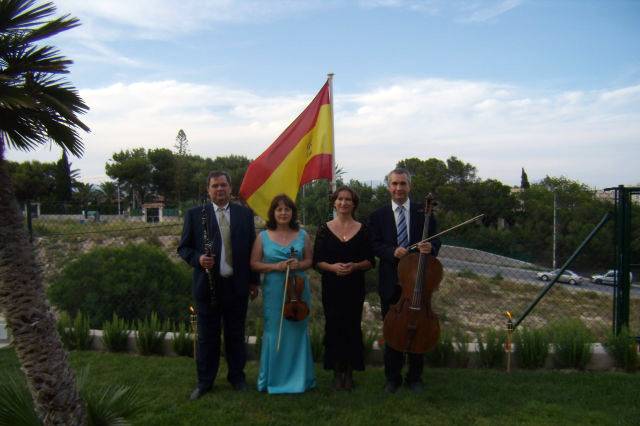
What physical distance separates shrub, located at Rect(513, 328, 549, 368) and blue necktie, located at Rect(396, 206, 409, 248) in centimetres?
174

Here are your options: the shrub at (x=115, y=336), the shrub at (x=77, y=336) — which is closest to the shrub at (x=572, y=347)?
the shrub at (x=115, y=336)

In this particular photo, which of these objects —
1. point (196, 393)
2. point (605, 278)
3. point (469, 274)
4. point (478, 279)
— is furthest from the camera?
point (478, 279)

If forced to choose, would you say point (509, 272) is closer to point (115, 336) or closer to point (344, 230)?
point (344, 230)

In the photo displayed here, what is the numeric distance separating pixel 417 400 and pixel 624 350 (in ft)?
7.46

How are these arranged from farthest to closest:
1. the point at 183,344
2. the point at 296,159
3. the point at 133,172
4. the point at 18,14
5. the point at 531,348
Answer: the point at 133,172 → the point at 296,159 → the point at 183,344 → the point at 531,348 → the point at 18,14

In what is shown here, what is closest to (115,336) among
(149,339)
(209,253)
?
(149,339)

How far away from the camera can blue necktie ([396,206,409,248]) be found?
4.89 m

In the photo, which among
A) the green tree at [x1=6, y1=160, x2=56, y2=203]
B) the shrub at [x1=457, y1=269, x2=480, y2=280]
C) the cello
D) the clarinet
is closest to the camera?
the cello

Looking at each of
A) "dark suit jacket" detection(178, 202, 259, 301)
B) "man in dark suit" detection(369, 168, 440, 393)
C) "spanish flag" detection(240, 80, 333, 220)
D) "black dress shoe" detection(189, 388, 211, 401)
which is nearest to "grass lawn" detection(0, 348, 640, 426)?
"black dress shoe" detection(189, 388, 211, 401)

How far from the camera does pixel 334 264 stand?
4773 millimetres

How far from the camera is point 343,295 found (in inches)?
192

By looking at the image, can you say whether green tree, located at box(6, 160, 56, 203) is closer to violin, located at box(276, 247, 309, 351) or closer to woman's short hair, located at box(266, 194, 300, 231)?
woman's short hair, located at box(266, 194, 300, 231)

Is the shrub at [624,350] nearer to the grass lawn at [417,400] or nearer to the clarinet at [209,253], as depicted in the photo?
the grass lawn at [417,400]

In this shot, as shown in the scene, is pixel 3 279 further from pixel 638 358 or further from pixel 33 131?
pixel 638 358
